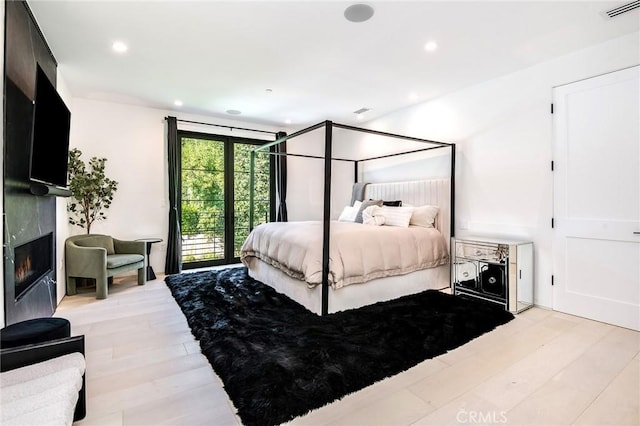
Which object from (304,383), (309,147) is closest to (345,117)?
(309,147)

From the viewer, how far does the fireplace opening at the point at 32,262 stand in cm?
230

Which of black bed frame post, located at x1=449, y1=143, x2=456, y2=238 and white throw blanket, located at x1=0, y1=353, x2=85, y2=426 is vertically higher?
black bed frame post, located at x1=449, y1=143, x2=456, y2=238

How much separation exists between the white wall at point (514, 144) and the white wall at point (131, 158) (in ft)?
14.0

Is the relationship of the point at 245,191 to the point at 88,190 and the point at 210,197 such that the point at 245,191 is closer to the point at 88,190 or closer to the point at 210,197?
the point at 210,197

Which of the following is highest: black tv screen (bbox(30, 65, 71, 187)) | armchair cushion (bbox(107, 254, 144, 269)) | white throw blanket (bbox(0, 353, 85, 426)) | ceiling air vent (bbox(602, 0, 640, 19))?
ceiling air vent (bbox(602, 0, 640, 19))

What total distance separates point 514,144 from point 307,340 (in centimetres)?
315

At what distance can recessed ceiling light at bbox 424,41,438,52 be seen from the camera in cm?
290

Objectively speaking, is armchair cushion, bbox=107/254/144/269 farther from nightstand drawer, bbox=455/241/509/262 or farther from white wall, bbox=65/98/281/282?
nightstand drawer, bbox=455/241/509/262

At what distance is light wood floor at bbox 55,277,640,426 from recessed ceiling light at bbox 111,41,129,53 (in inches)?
103

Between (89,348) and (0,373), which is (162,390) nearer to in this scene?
Result: (0,373)

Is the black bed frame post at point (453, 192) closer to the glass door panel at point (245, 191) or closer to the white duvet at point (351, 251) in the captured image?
the white duvet at point (351, 251)

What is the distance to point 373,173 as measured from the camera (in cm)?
563

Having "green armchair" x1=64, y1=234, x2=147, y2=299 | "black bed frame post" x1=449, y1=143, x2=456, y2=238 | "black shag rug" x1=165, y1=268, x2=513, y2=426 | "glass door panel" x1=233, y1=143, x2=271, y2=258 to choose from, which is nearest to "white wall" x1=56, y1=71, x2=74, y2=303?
"green armchair" x1=64, y1=234, x2=147, y2=299

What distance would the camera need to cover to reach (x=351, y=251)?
3115 millimetres
